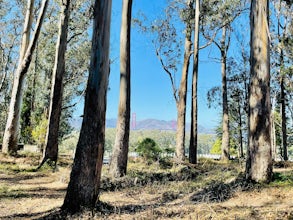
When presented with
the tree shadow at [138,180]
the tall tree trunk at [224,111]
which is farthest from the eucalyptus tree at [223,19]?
the tree shadow at [138,180]

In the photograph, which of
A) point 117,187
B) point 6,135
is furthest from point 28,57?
point 117,187

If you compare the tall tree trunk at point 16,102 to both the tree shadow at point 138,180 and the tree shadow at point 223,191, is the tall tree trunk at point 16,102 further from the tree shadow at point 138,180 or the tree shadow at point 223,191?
the tree shadow at point 223,191

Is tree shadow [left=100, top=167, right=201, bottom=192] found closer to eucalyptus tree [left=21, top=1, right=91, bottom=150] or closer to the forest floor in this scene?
the forest floor

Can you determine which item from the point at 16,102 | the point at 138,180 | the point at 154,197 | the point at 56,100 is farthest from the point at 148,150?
the point at 154,197

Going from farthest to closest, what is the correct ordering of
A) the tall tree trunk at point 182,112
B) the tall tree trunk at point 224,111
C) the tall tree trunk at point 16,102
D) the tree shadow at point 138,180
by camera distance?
the tall tree trunk at point 224,111
the tall tree trunk at point 182,112
the tall tree trunk at point 16,102
the tree shadow at point 138,180

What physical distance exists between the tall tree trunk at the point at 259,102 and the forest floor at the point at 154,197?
39cm

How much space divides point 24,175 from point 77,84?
2038 centimetres

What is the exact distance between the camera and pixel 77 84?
97.0ft

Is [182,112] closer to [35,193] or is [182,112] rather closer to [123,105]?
[123,105]

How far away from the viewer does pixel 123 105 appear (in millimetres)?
9805

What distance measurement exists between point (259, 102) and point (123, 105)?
4.17 meters

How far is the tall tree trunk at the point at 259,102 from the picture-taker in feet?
22.7

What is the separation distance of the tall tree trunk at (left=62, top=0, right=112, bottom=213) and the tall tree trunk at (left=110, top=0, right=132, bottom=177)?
4290 mm

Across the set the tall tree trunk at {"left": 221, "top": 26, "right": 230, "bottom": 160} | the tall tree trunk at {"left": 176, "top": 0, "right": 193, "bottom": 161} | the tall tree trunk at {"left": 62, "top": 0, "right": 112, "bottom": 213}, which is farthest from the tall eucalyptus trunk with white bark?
the tall tree trunk at {"left": 62, "top": 0, "right": 112, "bottom": 213}
